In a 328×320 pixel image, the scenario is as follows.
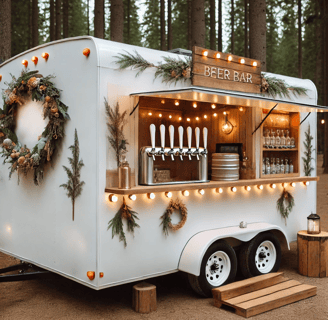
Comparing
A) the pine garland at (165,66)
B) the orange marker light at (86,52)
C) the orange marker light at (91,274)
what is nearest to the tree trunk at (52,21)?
the pine garland at (165,66)

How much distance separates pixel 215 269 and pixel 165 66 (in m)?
2.62

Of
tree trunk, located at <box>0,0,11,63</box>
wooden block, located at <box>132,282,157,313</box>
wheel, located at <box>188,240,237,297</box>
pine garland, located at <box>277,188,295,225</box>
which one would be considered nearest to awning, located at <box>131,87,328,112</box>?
pine garland, located at <box>277,188,295,225</box>

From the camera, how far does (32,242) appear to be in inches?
207

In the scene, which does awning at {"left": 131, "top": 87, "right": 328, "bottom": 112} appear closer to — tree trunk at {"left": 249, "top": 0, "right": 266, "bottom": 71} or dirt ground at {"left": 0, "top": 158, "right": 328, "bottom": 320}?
dirt ground at {"left": 0, "top": 158, "right": 328, "bottom": 320}

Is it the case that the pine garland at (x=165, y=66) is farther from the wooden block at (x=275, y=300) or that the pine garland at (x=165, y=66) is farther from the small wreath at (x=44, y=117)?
the wooden block at (x=275, y=300)

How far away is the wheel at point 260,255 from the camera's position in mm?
5711

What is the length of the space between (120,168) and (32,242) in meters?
1.68

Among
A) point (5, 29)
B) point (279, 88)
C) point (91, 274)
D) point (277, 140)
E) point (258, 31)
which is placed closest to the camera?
point (91, 274)

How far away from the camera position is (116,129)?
4.55m

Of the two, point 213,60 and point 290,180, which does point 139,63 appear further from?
point 290,180

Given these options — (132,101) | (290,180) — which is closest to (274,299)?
A: (290,180)

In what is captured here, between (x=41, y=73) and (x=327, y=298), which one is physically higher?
(x=41, y=73)

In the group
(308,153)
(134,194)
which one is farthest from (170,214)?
(308,153)

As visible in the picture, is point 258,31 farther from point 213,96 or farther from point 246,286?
point 246,286
